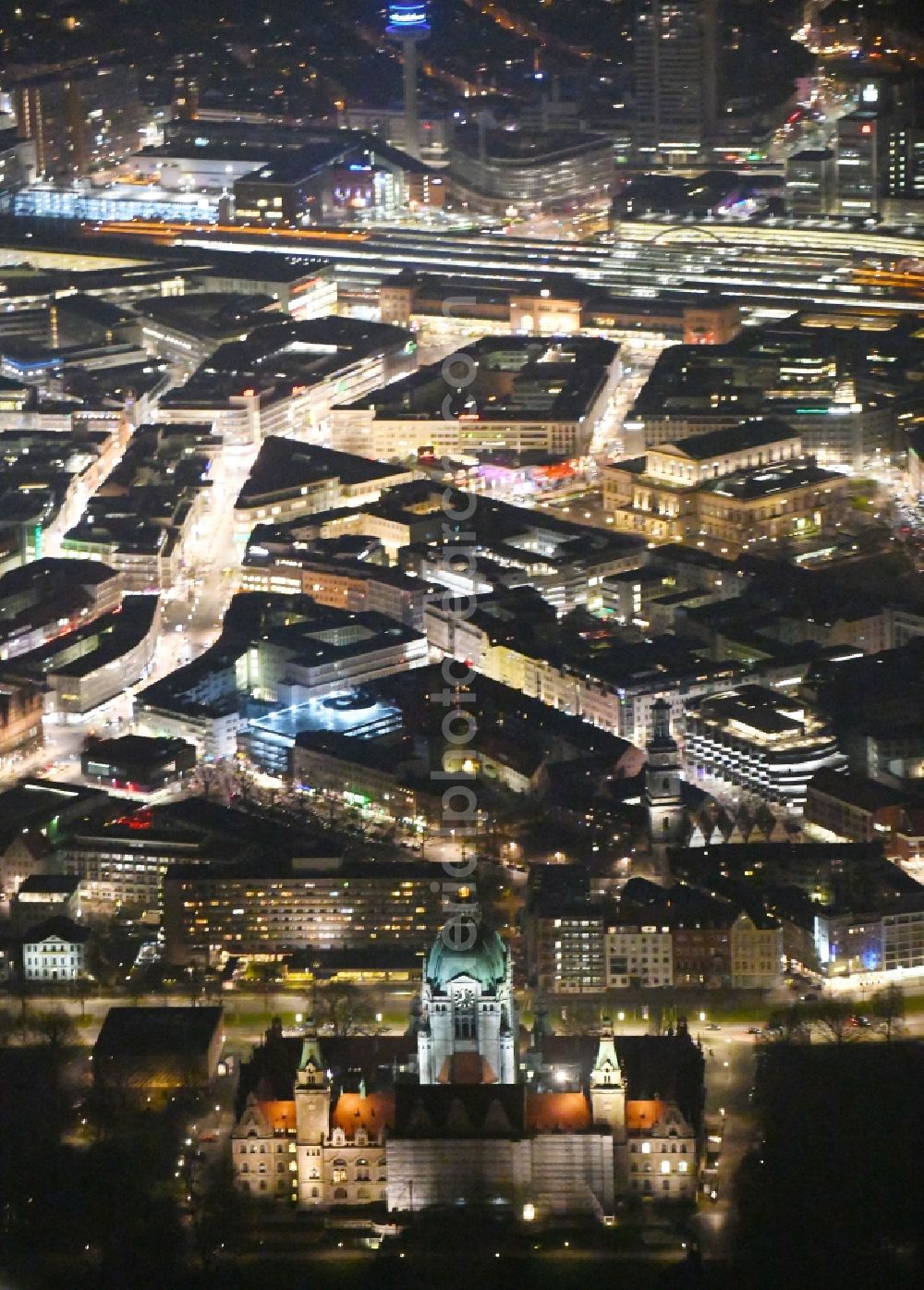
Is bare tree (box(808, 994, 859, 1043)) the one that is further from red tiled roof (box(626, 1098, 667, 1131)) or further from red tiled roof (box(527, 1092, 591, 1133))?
red tiled roof (box(527, 1092, 591, 1133))

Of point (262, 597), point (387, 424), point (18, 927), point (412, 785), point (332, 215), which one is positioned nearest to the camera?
point (18, 927)

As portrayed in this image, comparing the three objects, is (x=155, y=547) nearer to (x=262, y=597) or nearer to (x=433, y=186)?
(x=262, y=597)

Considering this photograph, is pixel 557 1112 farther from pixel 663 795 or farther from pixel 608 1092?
pixel 663 795

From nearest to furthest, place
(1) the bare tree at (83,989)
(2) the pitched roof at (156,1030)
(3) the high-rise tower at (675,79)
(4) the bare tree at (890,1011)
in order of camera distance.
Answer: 1. (2) the pitched roof at (156,1030)
2. (4) the bare tree at (890,1011)
3. (1) the bare tree at (83,989)
4. (3) the high-rise tower at (675,79)

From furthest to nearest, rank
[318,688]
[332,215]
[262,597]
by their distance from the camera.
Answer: [332,215] < [262,597] < [318,688]

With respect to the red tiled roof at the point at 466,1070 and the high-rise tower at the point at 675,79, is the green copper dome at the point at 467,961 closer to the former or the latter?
the red tiled roof at the point at 466,1070

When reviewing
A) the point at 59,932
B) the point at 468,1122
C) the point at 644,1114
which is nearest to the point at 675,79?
the point at 59,932

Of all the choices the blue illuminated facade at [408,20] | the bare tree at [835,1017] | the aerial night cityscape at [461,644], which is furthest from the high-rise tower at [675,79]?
the bare tree at [835,1017]

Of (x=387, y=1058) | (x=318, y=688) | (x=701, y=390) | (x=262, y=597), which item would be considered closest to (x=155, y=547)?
(x=262, y=597)
